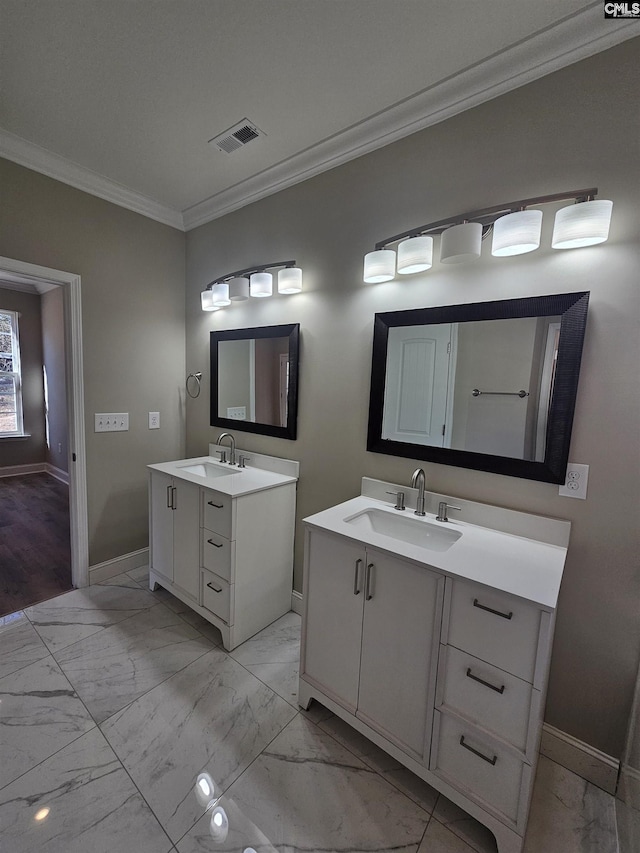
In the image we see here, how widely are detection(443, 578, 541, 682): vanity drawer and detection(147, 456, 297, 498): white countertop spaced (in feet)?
3.68

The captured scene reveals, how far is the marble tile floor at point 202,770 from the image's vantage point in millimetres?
1141

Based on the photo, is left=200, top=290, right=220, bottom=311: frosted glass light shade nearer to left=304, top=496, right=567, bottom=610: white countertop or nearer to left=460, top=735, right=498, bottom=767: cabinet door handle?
left=304, top=496, right=567, bottom=610: white countertop

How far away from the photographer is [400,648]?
4.19ft

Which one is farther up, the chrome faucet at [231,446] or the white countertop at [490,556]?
the chrome faucet at [231,446]

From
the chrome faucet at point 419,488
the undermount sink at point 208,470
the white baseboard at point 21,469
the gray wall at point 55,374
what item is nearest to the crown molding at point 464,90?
the chrome faucet at point 419,488

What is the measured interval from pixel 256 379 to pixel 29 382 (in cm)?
460

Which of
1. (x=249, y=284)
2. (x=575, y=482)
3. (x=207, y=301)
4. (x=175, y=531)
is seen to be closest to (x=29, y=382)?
(x=207, y=301)

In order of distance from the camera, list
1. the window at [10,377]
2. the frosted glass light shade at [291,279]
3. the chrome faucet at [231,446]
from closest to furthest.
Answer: the frosted glass light shade at [291,279]
the chrome faucet at [231,446]
the window at [10,377]

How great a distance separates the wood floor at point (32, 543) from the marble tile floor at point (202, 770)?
542mm

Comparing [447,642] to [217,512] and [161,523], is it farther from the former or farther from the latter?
[161,523]

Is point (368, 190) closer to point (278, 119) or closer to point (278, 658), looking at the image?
point (278, 119)

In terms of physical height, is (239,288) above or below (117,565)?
above

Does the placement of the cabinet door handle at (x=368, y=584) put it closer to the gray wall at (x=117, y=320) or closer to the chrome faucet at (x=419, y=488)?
the chrome faucet at (x=419, y=488)

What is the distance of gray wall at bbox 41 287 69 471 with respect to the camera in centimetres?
466
